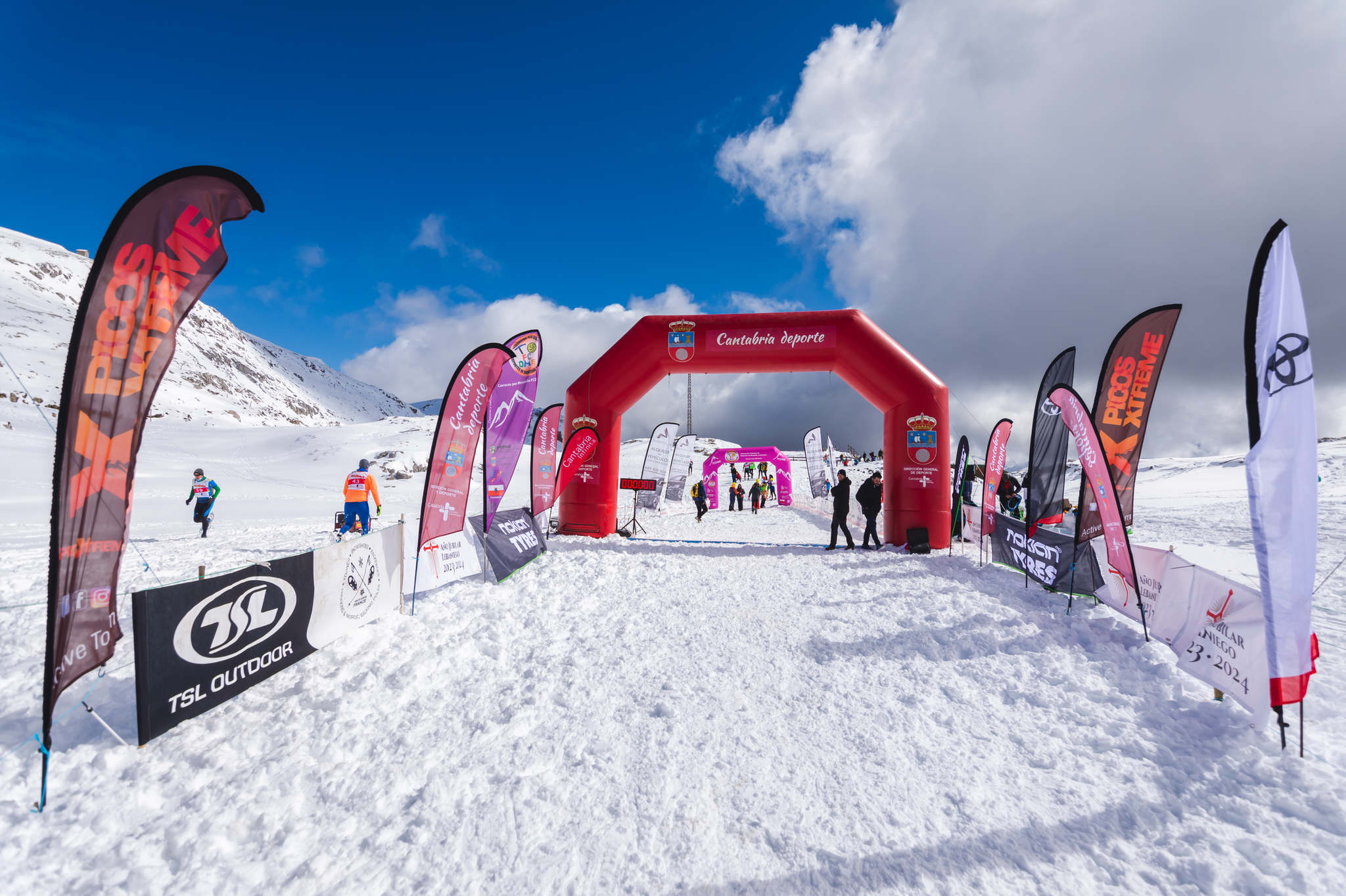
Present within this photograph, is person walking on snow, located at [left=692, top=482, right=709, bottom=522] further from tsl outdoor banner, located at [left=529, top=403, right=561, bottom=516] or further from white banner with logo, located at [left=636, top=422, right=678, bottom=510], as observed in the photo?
tsl outdoor banner, located at [left=529, top=403, right=561, bottom=516]

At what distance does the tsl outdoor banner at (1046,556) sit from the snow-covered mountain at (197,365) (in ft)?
147

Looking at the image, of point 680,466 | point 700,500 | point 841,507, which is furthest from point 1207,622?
point 680,466

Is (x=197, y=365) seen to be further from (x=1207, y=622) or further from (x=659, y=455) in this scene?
(x=1207, y=622)

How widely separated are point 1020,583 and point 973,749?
4.64 meters

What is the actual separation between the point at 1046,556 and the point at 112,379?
8.99 m

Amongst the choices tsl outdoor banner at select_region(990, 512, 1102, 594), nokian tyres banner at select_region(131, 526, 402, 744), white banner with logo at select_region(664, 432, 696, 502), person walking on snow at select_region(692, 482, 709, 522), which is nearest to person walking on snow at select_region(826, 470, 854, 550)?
tsl outdoor banner at select_region(990, 512, 1102, 594)

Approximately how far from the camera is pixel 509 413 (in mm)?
7836

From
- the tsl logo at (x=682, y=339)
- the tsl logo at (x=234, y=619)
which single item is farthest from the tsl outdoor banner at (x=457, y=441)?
the tsl logo at (x=682, y=339)

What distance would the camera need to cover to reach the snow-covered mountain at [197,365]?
63.7 m

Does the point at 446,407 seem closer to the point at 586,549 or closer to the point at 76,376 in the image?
the point at 76,376

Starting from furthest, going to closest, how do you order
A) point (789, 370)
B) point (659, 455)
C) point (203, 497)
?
point (659, 455) → point (789, 370) → point (203, 497)

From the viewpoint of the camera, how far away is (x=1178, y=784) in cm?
296

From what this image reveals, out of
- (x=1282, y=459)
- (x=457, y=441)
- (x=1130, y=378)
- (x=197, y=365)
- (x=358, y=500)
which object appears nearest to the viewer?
(x=1282, y=459)

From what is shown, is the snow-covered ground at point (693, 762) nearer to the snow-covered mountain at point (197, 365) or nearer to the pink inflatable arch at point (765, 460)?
the pink inflatable arch at point (765, 460)
